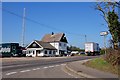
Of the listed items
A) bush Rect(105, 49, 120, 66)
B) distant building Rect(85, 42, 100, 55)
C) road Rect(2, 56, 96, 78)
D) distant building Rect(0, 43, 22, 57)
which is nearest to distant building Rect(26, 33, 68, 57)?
distant building Rect(85, 42, 100, 55)

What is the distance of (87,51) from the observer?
85.2 meters

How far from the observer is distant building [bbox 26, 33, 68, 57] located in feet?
278

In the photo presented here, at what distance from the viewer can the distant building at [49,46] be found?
3337 inches

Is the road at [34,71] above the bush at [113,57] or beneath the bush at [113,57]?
beneath

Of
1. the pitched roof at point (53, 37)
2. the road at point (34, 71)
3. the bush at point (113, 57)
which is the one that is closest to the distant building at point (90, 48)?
the pitched roof at point (53, 37)

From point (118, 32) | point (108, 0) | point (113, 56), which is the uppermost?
point (108, 0)

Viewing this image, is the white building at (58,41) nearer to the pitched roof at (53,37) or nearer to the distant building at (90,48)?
the pitched roof at (53,37)

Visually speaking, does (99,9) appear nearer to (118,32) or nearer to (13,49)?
(118,32)

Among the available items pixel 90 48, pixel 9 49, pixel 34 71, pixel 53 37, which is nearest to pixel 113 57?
pixel 34 71

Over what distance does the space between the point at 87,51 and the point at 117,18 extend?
59404 millimetres

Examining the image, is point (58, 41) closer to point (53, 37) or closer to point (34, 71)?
point (53, 37)

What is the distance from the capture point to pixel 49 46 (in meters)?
90.8

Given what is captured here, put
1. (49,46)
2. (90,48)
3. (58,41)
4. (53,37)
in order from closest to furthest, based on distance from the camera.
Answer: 1. (90,48)
2. (49,46)
3. (58,41)
4. (53,37)

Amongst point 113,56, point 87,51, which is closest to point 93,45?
point 87,51
